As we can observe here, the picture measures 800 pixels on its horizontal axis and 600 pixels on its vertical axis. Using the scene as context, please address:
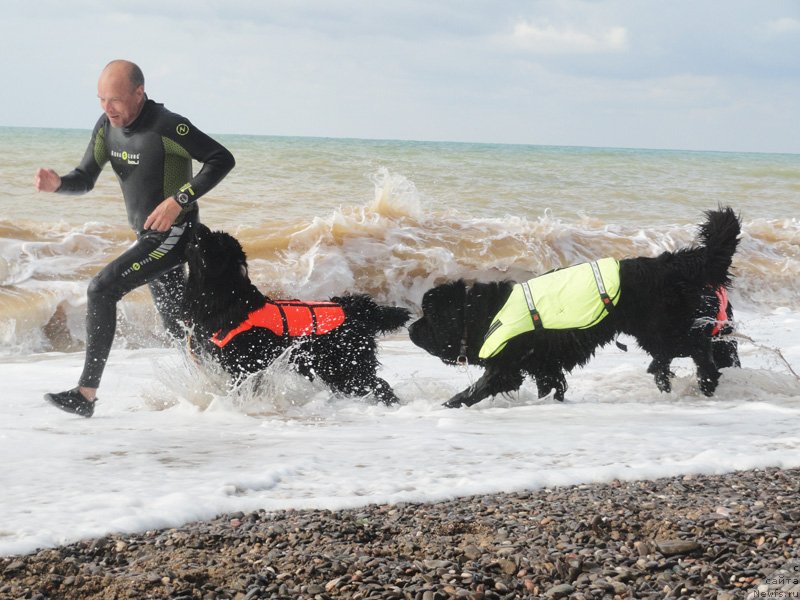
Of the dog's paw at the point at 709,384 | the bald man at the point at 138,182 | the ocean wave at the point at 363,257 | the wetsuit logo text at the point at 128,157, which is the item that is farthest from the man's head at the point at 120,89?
the dog's paw at the point at 709,384

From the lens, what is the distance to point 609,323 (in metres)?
5.35

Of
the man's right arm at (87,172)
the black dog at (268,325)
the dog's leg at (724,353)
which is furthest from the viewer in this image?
the dog's leg at (724,353)

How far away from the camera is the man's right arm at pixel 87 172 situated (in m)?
5.31

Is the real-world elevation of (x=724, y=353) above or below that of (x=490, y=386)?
above

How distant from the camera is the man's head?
5.07 metres

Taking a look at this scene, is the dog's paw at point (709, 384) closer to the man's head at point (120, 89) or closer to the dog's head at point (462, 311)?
the dog's head at point (462, 311)

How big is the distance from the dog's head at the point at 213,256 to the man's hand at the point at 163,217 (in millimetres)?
199

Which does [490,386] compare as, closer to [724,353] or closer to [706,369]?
[706,369]

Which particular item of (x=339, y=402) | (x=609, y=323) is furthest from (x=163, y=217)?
(x=609, y=323)

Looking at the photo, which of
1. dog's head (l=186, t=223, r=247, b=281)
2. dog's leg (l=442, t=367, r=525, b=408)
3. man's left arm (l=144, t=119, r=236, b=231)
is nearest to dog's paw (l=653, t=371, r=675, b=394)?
dog's leg (l=442, t=367, r=525, b=408)

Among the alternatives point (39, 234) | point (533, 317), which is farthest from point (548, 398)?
point (39, 234)

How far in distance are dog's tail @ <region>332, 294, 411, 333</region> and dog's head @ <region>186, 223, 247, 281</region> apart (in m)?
0.75

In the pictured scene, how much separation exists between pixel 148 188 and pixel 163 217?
0.50m

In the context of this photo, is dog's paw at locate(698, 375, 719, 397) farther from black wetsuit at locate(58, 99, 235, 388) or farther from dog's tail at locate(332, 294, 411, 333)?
black wetsuit at locate(58, 99, 235, 388)
